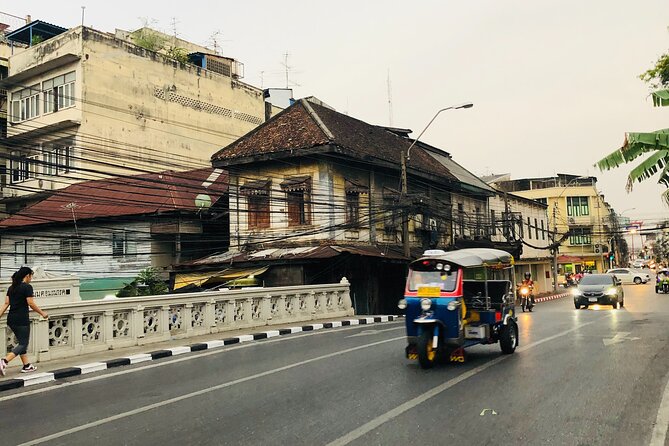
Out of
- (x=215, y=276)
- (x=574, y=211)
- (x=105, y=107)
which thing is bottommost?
(x=215, y=276)

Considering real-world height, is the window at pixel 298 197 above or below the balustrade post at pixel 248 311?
above

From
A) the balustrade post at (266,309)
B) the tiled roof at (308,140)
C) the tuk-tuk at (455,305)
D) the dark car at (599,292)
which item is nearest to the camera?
the tuk-tuk at (455,305)

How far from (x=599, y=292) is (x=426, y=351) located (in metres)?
18.3

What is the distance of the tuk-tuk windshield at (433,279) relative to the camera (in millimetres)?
10062

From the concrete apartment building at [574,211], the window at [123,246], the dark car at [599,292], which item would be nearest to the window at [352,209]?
the dark car at [599,292]

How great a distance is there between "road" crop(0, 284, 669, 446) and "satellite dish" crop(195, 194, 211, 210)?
1578cm

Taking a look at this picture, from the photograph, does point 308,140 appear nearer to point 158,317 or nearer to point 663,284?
point 158,317

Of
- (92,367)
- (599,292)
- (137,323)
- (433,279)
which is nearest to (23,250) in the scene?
(137,323)

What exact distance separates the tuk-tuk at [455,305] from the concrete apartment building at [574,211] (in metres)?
61.0

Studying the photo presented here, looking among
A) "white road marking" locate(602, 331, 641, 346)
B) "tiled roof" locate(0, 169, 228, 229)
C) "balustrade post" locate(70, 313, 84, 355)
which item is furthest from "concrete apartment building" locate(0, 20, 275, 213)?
"white road marking" locate(602, 331, 641, 346)

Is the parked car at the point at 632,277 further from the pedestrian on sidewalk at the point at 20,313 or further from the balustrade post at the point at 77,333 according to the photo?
the pedestrian on sidewalk at the point at 20,313

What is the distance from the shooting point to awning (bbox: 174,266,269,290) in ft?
79.5

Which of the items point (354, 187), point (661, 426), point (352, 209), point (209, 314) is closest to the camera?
point (661, 426)

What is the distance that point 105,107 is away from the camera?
3469cm
